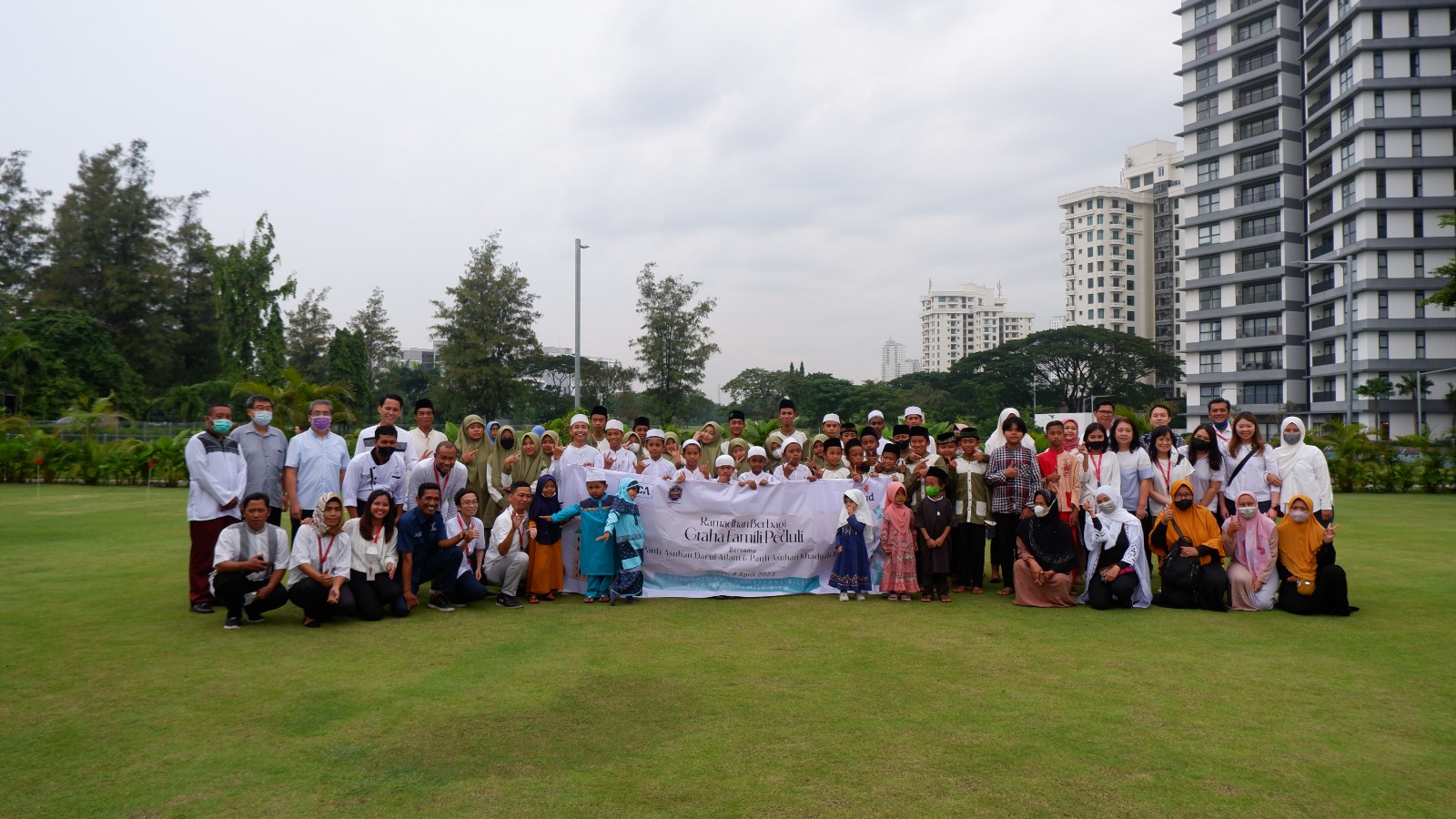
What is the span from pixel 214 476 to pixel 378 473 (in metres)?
1.23

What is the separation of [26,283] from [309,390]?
3669 cm

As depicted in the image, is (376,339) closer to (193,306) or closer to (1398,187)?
(193,306)

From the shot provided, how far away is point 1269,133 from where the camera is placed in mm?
49562

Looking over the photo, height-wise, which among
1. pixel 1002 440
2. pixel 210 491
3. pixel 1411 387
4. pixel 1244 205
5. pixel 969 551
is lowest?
pixel 969 551

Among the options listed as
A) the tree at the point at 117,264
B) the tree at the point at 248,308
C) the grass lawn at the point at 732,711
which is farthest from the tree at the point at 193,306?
the grass lawn at the point at 732,711

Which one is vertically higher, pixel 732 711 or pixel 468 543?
pixel 468 543

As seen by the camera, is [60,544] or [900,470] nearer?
[900,470]

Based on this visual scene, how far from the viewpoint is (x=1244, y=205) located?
2032 inches

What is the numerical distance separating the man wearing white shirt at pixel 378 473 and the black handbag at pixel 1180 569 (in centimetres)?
647

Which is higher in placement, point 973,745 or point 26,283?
point 26,283

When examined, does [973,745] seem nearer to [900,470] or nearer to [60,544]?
[900,470]

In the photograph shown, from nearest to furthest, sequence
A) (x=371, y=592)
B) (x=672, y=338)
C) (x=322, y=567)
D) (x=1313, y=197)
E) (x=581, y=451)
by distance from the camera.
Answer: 1. (x=322, y=567)
2. (x=371, y=592)
3. (x=581, y=451)
4. (x=672, y=338)
5. (x=1313, y=197)

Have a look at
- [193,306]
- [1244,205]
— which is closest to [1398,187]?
[1244,205]

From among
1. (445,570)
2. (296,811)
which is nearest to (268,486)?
(445,570)
